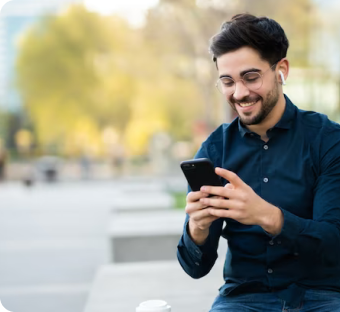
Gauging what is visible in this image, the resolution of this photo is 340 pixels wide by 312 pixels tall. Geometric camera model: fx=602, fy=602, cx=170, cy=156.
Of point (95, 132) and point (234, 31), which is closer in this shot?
point (234, 31)

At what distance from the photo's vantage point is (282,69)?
8.32ft

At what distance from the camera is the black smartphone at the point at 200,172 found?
2.17 m

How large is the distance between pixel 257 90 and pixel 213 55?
26 centimetres


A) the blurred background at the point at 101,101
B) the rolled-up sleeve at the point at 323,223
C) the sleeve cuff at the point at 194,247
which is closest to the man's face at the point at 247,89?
the rolled-up sleeve at the point at 323,223

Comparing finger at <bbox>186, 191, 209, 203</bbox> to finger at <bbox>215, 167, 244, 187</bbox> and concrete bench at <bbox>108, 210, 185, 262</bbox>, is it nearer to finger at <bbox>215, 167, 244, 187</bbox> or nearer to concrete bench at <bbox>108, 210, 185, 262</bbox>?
finger at <bbox>215, 167, 244, 187</bbox>

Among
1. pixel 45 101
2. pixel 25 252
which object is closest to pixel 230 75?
pixel 25 252

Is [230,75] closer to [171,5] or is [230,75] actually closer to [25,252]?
[25,252]

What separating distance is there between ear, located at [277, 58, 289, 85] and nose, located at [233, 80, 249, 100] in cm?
20

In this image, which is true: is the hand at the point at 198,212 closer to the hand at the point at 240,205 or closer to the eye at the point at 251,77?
the hand at the point at 240,205

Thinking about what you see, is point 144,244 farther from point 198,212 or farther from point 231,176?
point 231,176

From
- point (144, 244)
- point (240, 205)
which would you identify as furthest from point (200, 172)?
point (144, 244)

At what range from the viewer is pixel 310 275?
239 cm

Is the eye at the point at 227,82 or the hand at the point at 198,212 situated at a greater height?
the eye at the point at 227,82

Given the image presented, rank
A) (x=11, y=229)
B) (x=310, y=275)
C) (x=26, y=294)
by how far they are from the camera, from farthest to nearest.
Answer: (x=11, y=229) < (x=26, y=294) < (x=310, y=275)
